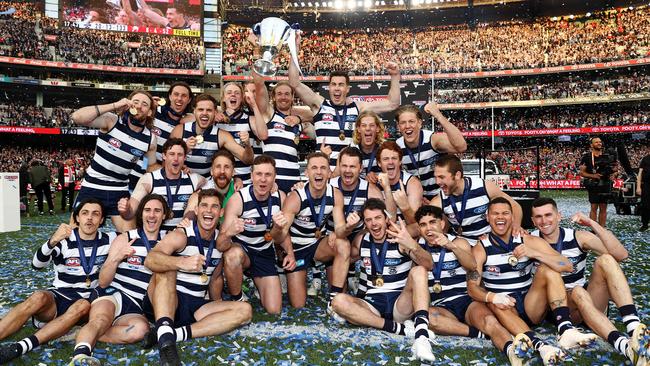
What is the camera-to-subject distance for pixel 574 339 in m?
3.61

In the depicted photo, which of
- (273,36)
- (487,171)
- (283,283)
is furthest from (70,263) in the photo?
(487,171)

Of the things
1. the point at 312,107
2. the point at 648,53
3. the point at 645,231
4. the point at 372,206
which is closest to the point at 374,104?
the point at 312,107

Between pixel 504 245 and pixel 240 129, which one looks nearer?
pixel 504 245

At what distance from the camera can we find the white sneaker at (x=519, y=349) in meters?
3.52

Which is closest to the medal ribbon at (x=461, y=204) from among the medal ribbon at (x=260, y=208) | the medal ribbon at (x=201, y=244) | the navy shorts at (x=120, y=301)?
the medal ribbon at (x=260, y=208)

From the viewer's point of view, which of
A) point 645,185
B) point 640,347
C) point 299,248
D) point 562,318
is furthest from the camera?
point 645,185

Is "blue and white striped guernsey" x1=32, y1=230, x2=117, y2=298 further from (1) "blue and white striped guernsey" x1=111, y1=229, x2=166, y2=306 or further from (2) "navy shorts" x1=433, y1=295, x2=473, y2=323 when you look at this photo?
(2) "navy shorts" x1=433, y1=295, x2=473, y2=323

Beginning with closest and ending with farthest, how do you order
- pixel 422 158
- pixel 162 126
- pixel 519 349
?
pixel 519 349 < pixel 422 158 < pixel 162 126

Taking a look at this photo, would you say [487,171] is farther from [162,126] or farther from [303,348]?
[303,348]

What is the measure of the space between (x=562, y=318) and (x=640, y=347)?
1.96 feet

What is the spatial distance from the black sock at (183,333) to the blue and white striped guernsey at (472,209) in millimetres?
2668

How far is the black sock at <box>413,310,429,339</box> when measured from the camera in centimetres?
392

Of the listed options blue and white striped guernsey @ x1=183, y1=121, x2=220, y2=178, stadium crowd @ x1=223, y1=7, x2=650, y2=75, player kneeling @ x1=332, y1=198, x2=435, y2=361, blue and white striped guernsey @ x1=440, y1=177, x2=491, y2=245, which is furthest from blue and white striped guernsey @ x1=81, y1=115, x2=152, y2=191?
stadium crowd @ x1=223, y1=7, x2=650, y2=75

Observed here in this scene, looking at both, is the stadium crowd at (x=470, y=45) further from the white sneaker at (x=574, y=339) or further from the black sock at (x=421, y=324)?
the white sneaker at (x=574, y=339)
